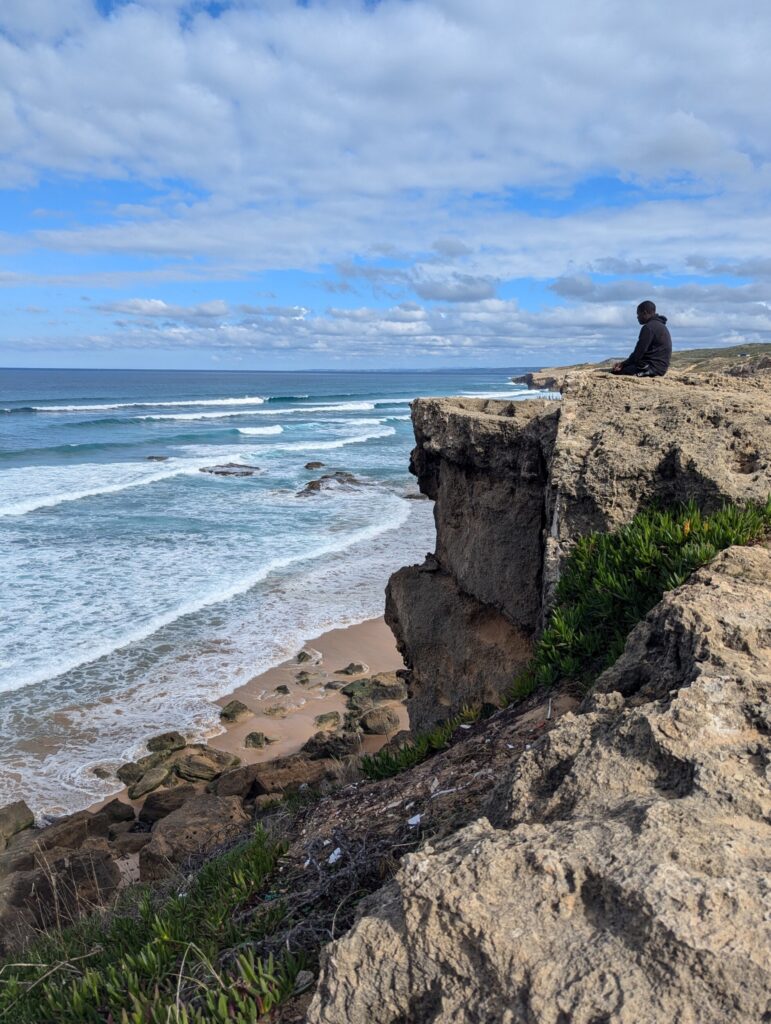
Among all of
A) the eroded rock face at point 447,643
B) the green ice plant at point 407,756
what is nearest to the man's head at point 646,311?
the eroded rock face at point 447,643

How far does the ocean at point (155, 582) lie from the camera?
39.5 ft

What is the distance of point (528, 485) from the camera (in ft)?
26.0

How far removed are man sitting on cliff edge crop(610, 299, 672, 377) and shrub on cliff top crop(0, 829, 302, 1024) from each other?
6500mm

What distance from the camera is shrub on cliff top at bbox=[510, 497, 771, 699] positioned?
16.7 ft

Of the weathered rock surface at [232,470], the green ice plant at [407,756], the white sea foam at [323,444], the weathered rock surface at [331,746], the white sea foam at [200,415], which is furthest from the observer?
the white sea foam at [200,415]

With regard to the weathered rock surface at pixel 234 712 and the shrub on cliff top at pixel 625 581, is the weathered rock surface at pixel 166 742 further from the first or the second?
the shrub on cliff top at pixel 625 581

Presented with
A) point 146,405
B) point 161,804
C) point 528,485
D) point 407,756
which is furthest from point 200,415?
point 407,756

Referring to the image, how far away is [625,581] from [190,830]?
570 centimetres

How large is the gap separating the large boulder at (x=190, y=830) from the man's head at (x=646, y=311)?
687 cm

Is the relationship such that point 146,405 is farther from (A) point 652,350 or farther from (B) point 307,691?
(A) point 652,350

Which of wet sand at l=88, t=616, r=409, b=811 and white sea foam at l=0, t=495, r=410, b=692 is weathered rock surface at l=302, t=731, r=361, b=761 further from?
white sea foam at l=0, t=495, r=410, b=692

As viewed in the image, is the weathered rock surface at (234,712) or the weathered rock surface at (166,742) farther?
the weathered rock surface at (234,712)

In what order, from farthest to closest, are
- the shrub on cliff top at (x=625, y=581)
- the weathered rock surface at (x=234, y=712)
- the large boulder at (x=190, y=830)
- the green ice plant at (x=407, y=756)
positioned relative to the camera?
the weathered rock surface at (x=234, y=712) → the large boulder at (x=190, y=830) → the green ice plant at (x=407, y=756) → the shrub on cliff top at (x=625, y=581)

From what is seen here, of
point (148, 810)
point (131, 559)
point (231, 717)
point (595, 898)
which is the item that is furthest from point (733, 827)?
point (131, 559)
